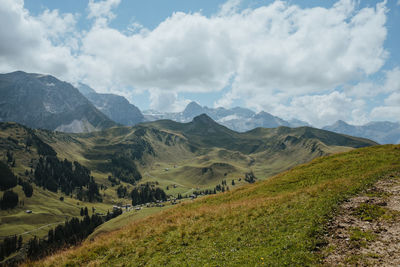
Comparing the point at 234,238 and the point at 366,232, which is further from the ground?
the point at 366,232

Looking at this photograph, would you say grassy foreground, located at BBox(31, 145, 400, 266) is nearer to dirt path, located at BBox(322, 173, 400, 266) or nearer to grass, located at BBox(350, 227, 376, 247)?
dirt path, located at BBox(322, 173, 400, 266)

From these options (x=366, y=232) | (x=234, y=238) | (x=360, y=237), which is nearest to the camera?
(x=360, y=237)

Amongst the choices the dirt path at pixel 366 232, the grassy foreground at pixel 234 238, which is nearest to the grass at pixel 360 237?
the dirt path at pixel 366 232

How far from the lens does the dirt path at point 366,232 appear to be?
14.0 meters

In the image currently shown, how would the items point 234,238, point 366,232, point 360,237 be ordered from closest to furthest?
1. point 360,237
2. point 366,232
3. point 234,238

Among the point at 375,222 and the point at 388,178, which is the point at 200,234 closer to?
the point at 375,222

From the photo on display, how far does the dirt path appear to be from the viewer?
14.0 m

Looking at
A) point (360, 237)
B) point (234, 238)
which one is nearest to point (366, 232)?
point (360, 237)

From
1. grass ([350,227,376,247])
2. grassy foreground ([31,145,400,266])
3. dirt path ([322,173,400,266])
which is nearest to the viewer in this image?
dirt path ([322,173,400,266])

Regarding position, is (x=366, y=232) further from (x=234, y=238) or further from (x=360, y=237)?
(x=234, y=238)

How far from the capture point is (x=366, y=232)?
1678cm

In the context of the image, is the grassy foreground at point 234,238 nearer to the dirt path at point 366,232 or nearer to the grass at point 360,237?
the dirt path at point 366,232

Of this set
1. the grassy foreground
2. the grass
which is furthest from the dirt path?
the grassy foreground

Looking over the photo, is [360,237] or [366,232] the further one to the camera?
[366,232]
